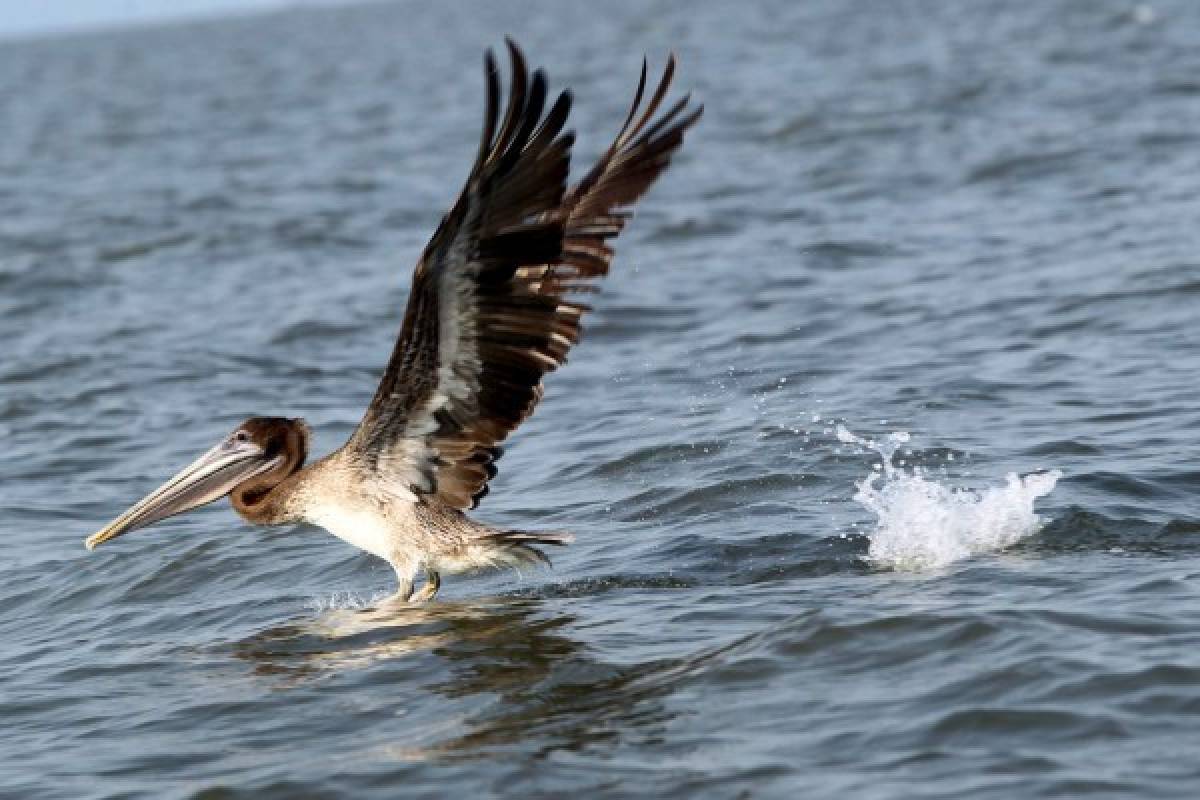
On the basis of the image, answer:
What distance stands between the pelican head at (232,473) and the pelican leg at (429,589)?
645 mm

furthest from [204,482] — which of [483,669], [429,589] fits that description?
[483,669]

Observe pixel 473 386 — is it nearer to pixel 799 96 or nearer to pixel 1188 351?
pixel 1188 351

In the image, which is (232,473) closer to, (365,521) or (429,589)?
(365,521)

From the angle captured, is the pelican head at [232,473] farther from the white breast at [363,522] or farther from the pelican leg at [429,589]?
the pelican leg at [429,589]

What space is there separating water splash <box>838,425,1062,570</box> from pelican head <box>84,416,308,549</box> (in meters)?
2.20

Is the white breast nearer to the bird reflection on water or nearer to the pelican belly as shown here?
the pelican belly

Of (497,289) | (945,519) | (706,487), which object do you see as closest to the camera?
(497,289)

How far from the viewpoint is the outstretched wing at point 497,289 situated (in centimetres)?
621

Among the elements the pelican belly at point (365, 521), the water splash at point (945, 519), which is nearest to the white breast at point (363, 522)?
the pelican belly at point (365, 521)

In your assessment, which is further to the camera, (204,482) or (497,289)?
(204,482)

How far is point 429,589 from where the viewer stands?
25.0 ft

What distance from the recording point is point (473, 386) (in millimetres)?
7000

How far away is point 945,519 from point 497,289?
203 cm

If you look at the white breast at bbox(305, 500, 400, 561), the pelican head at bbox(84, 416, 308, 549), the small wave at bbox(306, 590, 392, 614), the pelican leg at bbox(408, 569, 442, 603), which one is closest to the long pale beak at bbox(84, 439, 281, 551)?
the pelican head at bbox(84, 416, 308, 549)
